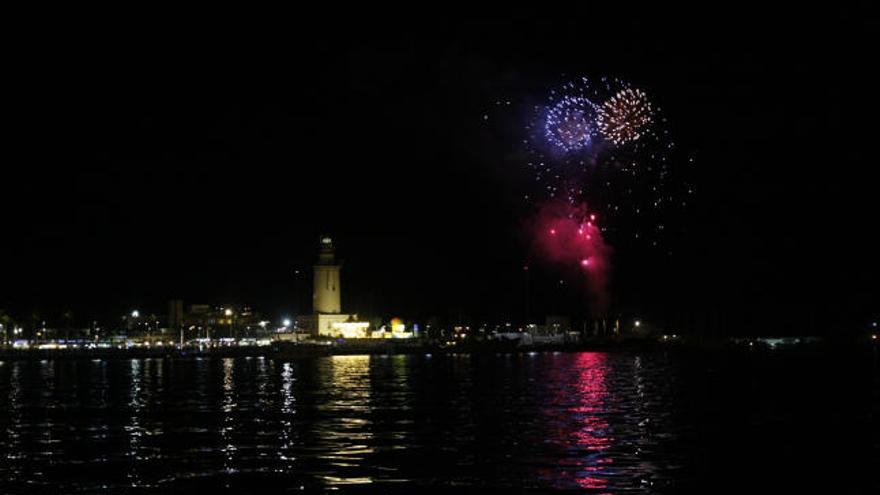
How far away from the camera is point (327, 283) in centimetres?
13200

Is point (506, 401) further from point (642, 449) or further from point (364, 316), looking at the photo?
point (364, 316)

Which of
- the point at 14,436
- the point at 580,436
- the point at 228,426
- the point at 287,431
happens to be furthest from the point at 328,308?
the point at 580,436

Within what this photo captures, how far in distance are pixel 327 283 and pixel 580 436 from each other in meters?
105

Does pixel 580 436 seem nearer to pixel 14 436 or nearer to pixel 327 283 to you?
pixel 14 436

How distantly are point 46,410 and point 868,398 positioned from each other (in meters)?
30.0

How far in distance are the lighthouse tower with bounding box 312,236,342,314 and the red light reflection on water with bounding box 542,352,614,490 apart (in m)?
84.7

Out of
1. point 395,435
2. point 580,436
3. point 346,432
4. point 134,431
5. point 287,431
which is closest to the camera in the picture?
point 580,436

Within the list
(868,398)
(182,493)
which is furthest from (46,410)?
(868,398)

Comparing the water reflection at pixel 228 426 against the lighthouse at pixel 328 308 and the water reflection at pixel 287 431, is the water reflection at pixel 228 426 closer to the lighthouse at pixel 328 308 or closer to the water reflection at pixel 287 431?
the water reflection at pixel 287 431

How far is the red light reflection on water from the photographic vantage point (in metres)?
21.4

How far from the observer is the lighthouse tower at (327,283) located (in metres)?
132

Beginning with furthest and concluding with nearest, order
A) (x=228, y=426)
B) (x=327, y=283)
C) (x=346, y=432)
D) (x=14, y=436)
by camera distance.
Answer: (x=327, y=283) → (x=228, y=426) → (x=346, y=432) → (x=14, y=436)

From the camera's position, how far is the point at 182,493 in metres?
20.2

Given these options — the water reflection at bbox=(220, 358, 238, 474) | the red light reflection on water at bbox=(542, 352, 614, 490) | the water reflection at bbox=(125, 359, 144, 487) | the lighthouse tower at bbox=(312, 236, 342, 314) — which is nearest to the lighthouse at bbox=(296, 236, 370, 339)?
the lighthouse tower at bbox=(312, 236, 342, 314)
